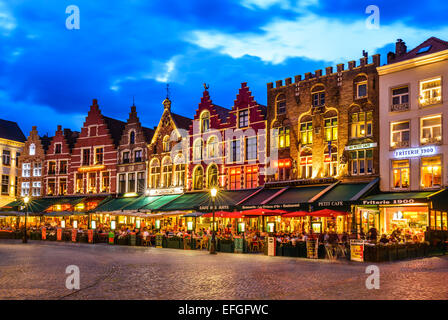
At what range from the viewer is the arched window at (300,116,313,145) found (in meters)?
36.8

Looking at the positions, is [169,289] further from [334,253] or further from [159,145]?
[159,145]

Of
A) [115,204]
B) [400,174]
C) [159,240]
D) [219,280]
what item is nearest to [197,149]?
[115,204]

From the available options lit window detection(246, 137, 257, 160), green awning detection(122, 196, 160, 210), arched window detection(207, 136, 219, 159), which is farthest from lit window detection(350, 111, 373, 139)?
green awning detection(122, 196, 160, 210)

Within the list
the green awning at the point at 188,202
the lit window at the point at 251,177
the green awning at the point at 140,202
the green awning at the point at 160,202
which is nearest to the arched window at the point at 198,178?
the green awning at the point at 188,202

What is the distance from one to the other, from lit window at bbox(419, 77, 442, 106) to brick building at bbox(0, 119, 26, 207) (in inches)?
2108

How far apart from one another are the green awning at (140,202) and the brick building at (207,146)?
13.9 ft

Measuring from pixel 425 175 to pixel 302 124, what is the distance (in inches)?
392

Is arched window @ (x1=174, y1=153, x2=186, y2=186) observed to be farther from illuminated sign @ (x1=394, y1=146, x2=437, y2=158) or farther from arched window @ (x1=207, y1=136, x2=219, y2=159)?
illuminated sign @ (x1=394, y1=146, x2=437, y2=158)

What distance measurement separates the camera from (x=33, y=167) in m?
61.2

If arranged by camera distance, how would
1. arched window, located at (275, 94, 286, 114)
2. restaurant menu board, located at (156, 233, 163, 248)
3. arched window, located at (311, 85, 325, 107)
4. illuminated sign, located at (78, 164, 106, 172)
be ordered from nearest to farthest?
restaurant menu board, located at (156, 233, 163, 248), arched window, located at (311, 85, 325, 107), arched window, located at (275, 94, 286, 114), illuminated sign, located at (78, 164, 106, 172)

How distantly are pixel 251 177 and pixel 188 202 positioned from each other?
5513 millimetres

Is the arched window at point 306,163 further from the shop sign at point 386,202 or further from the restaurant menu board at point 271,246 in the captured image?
the restaurant menu board at point 271,246

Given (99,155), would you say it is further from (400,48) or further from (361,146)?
(400,48)

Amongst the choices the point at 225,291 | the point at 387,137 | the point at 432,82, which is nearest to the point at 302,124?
the point at 387,137
